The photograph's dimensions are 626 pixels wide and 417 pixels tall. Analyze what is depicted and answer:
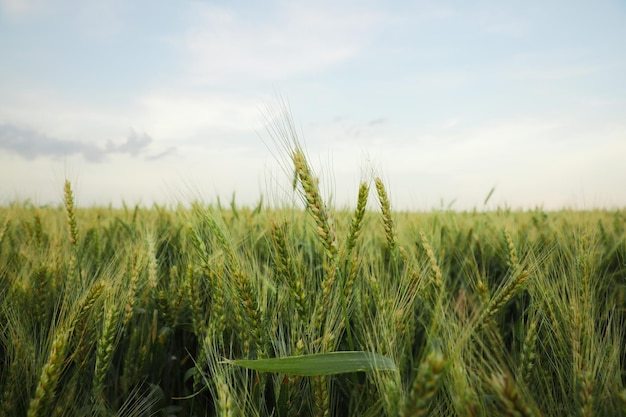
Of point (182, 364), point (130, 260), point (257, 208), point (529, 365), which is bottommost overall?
point (182, 364)

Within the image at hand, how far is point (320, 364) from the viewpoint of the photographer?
0.87 meters

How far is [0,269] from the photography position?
68.7 inches

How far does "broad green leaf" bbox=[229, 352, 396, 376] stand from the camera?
0.85 m

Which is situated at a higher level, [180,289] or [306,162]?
[306,162]

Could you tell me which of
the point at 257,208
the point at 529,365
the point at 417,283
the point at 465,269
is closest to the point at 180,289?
the point at 417,283

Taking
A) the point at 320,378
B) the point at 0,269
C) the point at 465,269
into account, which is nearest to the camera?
the point at 320,378

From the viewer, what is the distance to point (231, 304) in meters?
1.38

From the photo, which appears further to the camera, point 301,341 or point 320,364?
point 301,341

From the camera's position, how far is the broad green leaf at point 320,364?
0.85 m

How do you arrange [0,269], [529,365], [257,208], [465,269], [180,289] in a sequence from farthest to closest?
[257,208], [465,269], [0,269], [180,289], [529,365]

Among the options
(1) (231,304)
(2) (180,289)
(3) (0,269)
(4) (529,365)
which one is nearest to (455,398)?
(4) (529,365)

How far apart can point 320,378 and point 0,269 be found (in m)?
1.52

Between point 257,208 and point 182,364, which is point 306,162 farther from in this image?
point 257,208

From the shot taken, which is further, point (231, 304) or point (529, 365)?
point (231, 304)
